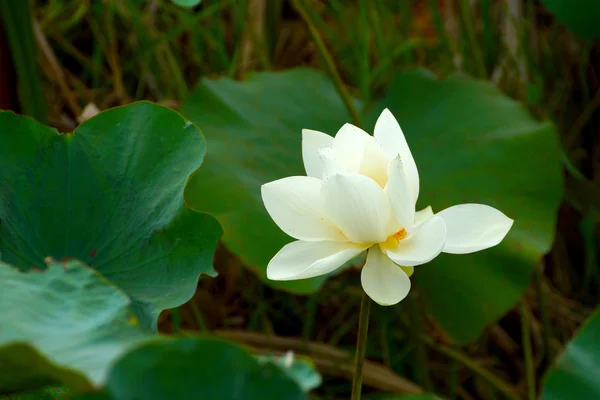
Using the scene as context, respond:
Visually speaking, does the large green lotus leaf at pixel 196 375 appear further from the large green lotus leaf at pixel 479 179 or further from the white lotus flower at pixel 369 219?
the large green lotus leaf at pixel 479 179

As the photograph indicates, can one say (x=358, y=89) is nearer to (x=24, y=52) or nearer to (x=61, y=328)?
(x=24, y=52)

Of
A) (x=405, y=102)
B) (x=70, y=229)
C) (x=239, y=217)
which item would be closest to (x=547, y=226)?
(x=405, y=102)

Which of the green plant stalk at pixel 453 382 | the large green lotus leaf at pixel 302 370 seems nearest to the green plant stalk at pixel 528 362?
the green plant stalk at pixel 453 382

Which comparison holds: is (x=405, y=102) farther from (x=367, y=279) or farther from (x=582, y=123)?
(x=367, y=279)

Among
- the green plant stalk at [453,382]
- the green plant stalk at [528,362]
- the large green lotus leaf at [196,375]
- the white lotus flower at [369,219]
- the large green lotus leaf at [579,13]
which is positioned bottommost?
the green plant stalk at [453,382]

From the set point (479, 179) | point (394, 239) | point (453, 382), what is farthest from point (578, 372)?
point (453, 382)
